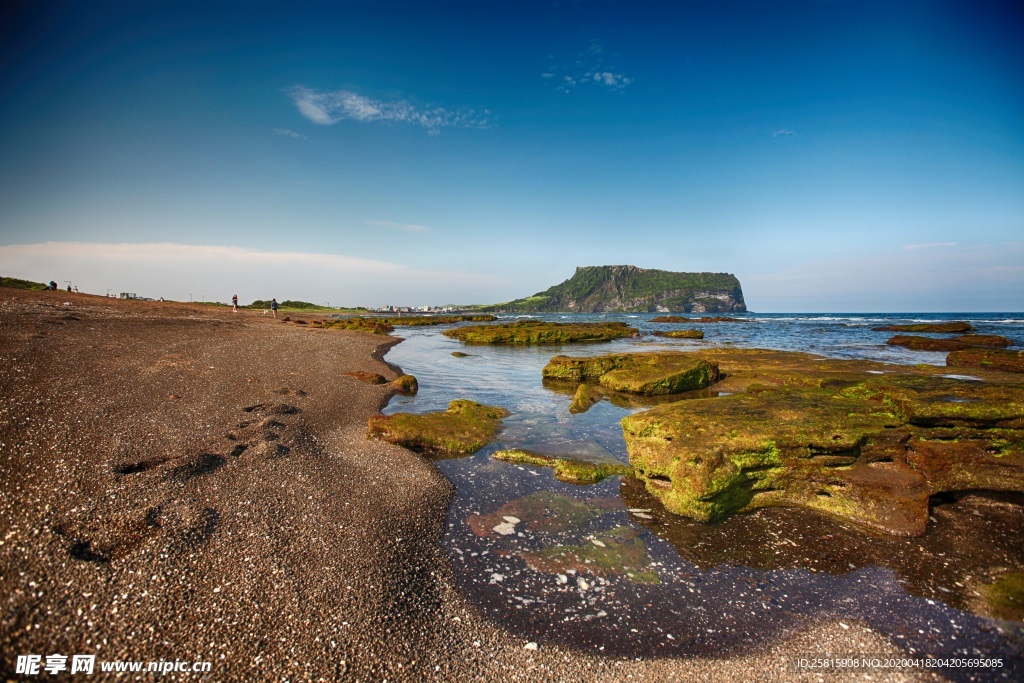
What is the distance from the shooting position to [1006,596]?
271 inches

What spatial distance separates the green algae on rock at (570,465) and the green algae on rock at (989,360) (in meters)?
33.8

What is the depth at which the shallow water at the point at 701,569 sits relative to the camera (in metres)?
6.18

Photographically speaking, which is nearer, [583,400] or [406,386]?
[583,400]

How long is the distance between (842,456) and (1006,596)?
12.1 ft

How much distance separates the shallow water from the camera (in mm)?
6184

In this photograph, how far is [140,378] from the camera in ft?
50.2

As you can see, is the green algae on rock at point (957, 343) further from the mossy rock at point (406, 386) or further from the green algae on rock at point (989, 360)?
the mossy rock at point (406, 386)

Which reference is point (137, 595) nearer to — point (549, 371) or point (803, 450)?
point (803, 450)

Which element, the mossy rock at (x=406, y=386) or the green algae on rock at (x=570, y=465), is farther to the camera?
the mossy rock at (x=406, y=386)

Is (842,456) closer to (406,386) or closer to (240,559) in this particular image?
(240,559)

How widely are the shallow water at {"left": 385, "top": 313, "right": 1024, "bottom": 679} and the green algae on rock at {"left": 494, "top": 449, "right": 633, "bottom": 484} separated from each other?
448mm

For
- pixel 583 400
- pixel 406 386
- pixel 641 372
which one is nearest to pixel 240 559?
pixel 406 386

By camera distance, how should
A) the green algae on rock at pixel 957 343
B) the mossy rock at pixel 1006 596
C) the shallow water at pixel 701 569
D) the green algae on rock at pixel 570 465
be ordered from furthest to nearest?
the green algae on rock at pixel 957 343 < the green algae on rock at pixel 570 465 < the mossy rock at pixel 1006 596 < the shallow water at pixel 701 569

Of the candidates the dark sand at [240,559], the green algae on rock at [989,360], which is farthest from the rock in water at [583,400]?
the green algae on rock at [989,360]
